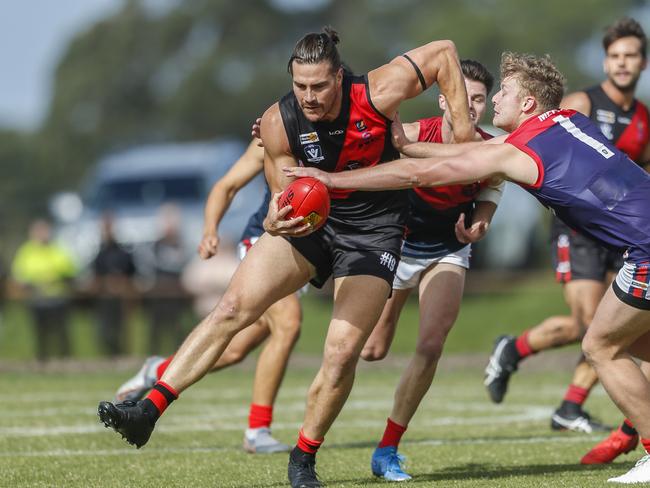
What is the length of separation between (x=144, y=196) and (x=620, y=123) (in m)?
15.6

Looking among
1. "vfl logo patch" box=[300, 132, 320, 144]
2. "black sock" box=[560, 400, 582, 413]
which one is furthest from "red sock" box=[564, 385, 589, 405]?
"vfl logo patch" box=[300, 132, 320, 144]

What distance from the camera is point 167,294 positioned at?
17844 millimetres

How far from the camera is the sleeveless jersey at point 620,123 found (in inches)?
364

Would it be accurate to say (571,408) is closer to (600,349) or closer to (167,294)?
(600,349)

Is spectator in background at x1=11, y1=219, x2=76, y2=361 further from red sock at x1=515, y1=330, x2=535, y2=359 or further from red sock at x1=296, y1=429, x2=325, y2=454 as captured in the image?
red sock at x1=296, y1=429, x2=325, y2=454

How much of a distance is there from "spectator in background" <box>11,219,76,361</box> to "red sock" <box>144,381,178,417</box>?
10875 millimetres

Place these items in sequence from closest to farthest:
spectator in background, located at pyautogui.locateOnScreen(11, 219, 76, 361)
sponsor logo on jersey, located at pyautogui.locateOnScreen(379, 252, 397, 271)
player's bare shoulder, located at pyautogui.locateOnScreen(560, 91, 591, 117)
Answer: sponsor logo on jersey, located at pyautogui.locateOnScreen(379, 252, 397, 271)
player's bare shoulder, located at pyautogui.locateOnScreen(560, 91, 591, 117)
spectator in background, located at pyautogui.locateOnScreen(11, 219, 76, 361)

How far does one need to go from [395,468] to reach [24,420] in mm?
4011

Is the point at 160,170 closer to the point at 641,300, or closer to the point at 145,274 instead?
the point at 145,274

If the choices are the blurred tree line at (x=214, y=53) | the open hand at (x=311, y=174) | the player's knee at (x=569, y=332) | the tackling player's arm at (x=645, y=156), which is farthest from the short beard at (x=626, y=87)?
the blurred tree line at (x=214, y=53)

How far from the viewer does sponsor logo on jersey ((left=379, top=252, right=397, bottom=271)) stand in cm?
686

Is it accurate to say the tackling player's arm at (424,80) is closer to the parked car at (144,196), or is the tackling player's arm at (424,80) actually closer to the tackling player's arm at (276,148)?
the tackling player's arm at (276,148)

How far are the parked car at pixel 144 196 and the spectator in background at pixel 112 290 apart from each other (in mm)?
3886

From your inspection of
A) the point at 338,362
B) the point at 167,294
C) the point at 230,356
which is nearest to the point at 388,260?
the point at 338,362
